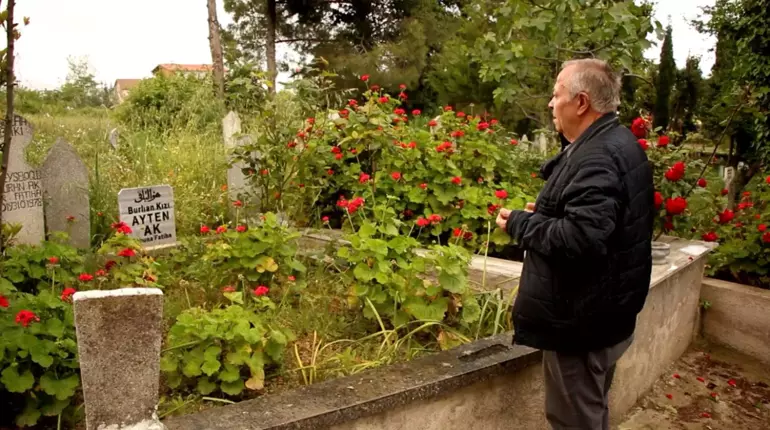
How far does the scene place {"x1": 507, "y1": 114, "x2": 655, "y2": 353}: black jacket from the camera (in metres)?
1.83

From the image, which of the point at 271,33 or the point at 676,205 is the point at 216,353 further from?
the point at 271,33

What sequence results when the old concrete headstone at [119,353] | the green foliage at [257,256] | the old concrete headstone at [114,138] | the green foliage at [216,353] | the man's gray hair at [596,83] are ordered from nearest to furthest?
1. the old concrete headstone at [119,353]
2. the man's gray hair at [596,83]
3. the green foliage at [216,353]
4. the green foliage at [257,256]
5. the old concrete headstone at [114,138]

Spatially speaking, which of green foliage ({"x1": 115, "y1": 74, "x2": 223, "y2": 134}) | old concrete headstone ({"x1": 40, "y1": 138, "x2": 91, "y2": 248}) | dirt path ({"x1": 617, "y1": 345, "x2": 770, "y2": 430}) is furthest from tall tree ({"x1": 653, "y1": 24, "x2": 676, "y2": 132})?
old concrete headstone ({"x1": 40, "y1": 138, "x2": 91, "y2": 248})

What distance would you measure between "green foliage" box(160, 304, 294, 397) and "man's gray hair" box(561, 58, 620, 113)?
151 centimetres

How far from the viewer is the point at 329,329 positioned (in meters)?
3.03

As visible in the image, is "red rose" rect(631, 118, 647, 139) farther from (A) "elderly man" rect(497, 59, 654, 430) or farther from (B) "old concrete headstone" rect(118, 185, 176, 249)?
(B) "old concrete headstone" rect(118, 185, 176, 249)

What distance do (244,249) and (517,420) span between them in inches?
62.3

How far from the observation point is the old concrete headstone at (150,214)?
161 inches

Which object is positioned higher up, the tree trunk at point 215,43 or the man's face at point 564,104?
the tree trunk at point 215,43

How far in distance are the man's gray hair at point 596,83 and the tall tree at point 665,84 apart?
18943 mm

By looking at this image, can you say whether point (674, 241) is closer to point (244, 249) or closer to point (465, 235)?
point (465, 235)

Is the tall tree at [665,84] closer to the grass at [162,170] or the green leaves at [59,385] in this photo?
the grass at [162,170]

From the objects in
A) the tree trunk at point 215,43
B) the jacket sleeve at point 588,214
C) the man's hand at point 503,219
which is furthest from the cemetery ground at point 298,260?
the tree trunk at point 215,43

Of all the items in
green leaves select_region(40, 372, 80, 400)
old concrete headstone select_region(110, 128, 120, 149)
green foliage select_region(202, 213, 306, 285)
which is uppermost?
old concrete headstone select_region(110, 128, 120, 149)
